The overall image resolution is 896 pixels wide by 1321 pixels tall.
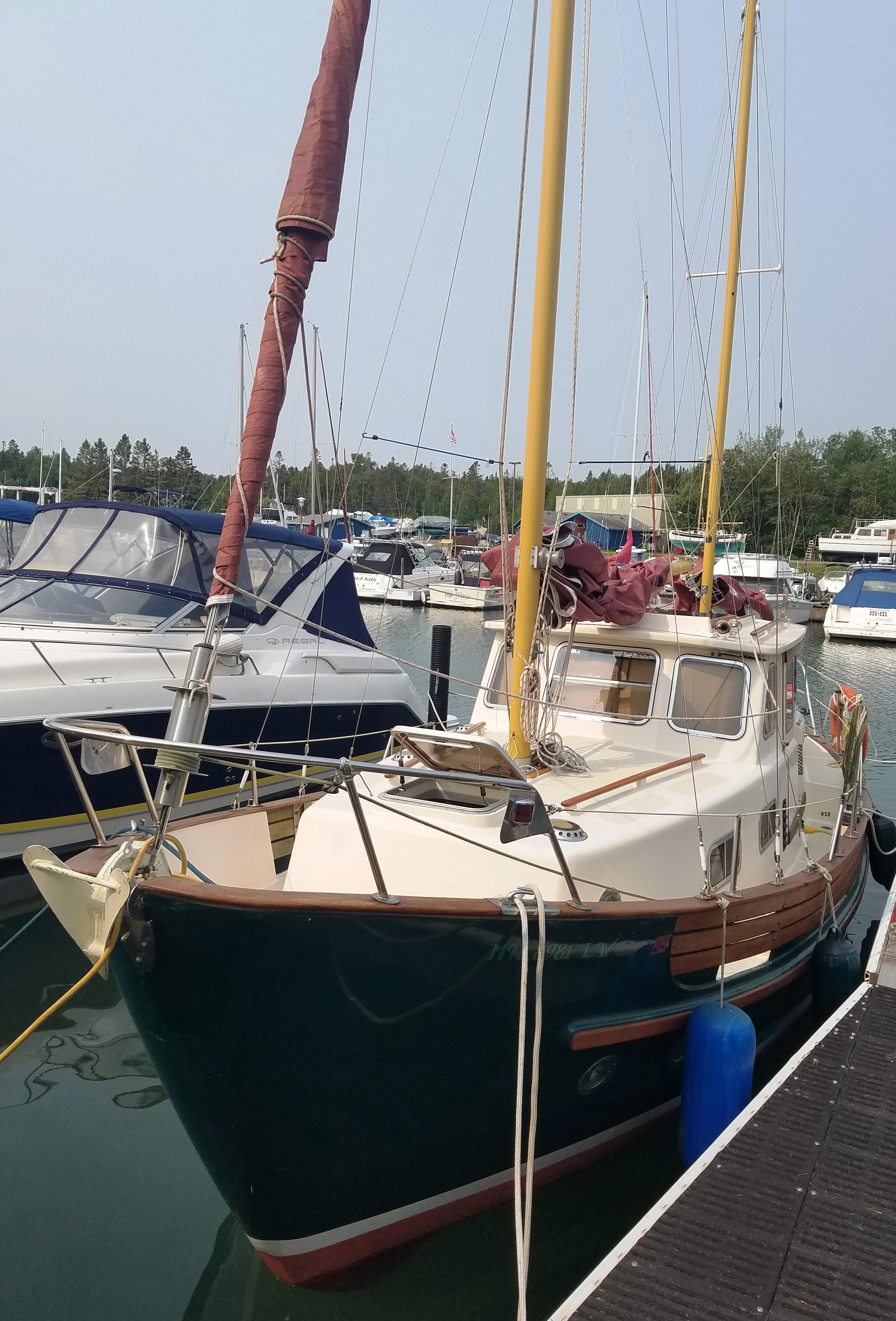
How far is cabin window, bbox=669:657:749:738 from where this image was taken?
243 inches

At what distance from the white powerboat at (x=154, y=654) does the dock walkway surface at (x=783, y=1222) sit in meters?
4.22

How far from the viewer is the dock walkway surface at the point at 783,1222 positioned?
3283 millimetres

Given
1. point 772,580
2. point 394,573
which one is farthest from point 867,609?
point 394,573

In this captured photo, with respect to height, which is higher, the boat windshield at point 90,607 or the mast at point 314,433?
the mast at point 314,433

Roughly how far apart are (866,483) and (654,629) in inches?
2732

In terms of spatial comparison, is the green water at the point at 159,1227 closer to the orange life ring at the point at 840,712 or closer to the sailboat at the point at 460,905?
the sailboat at the point at 460,905

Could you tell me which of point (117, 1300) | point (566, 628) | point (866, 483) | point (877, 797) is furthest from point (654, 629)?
point (866, 483)

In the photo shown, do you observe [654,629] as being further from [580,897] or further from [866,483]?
[866,483]

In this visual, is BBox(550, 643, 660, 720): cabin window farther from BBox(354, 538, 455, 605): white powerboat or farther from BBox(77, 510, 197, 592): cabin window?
BBox(354, 538, 455, 605): white powerboat

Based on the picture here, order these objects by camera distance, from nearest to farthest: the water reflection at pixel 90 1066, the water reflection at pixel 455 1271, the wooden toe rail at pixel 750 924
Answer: the water reflection at pixel 455 1271, the wooden toe rail at pixel 750 924, the water reflection at pixel 90 1066

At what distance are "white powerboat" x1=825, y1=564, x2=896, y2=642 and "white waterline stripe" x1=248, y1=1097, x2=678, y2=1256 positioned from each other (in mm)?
31942

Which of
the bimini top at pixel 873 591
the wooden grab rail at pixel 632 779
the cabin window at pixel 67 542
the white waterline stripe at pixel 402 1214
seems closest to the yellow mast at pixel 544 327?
the wooden grab rail at pixel 632 779

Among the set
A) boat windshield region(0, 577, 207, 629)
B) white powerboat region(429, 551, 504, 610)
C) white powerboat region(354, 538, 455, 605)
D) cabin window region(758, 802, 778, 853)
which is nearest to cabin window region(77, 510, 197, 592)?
boat windshield region(0, 577, 207, 629)

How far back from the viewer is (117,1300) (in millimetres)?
Result: 4117
